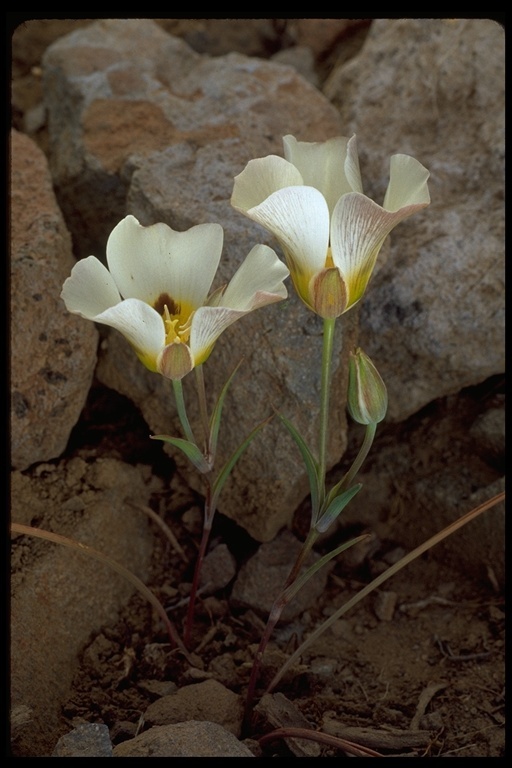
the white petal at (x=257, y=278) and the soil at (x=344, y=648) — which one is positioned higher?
the white petal at (x=257, y=278)

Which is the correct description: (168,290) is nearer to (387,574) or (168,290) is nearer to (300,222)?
(300,222)

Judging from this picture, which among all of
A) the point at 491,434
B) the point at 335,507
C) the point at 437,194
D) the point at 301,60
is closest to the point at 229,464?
the point at 335,507

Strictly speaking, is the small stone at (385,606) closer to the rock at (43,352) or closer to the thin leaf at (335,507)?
the thin leaf at (335,507)

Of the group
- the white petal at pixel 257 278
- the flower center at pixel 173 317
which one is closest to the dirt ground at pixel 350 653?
the flower center at pixel 173 317

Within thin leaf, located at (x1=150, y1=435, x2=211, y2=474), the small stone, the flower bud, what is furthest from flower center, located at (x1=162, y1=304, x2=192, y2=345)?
the small stone

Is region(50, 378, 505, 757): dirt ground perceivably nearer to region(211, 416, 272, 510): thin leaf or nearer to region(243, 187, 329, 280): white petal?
region(211, 416, 272, 510): thin leaf

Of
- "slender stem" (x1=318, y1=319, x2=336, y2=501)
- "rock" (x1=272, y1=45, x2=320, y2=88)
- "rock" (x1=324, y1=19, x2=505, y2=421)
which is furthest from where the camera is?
"rock" (x1=272, y1=45, x2=320, y2=88)
